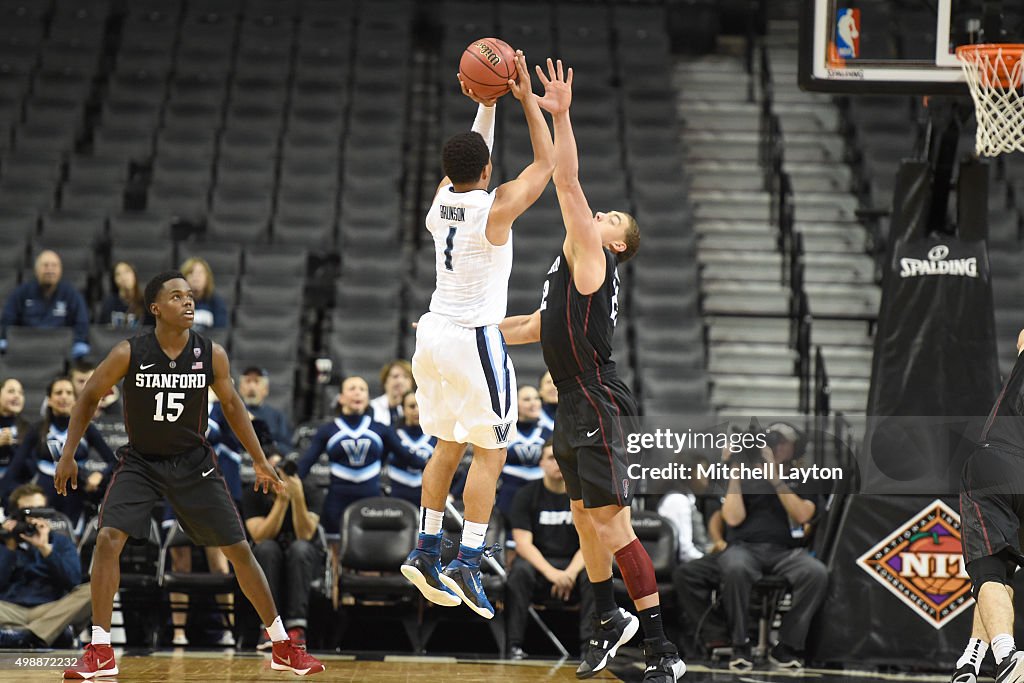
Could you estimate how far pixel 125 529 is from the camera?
677 centimetres

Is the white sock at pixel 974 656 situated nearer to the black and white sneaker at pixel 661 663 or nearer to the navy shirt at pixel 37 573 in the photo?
the black and white sneaker at pixel 661 663

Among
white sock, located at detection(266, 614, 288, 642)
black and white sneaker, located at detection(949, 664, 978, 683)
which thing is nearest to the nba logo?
black and white sneaker, located at detection(949, 664, 978, 683)

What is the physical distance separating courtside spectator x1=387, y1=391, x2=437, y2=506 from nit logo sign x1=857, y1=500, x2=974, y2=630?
11.1ft

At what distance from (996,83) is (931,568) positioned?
3140 mm

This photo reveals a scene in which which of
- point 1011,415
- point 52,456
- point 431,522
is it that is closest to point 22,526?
point 52,456

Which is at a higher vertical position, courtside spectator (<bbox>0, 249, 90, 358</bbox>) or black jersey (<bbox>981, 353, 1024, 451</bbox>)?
courtside spectator (<bbox>0, 249, 90, 358</bbox>)

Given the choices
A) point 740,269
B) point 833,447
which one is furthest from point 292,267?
point 833,447

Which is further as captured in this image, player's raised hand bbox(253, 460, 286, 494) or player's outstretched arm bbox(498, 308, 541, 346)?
player's raised hand bbox(253, 460, 286, 494)

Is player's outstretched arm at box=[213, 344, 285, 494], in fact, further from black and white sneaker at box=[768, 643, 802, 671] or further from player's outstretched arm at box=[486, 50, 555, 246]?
black and white sneaker at box=[768, 643, 802, 671]

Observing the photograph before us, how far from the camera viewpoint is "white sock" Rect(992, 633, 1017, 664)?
613cm

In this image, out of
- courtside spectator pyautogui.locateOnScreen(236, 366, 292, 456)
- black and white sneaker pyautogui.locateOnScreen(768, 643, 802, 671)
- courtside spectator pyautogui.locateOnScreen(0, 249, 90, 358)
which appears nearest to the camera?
black and white sneaker pyautogui.locateOnScreen(768, 643, 802, 671)

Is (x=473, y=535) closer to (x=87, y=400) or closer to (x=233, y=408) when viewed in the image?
(x=233, y=408)

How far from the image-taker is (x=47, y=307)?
11.6 m

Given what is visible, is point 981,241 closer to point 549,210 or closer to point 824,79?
point 824,79
